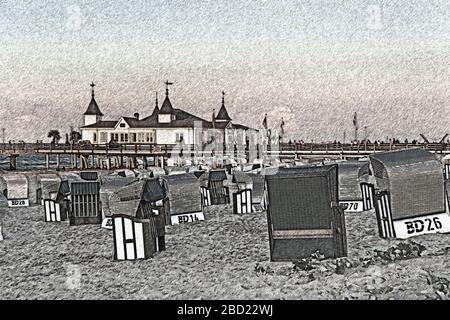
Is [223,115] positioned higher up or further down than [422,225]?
higher up

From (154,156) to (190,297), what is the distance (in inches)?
556

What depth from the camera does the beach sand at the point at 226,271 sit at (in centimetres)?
394

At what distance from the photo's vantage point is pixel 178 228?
6562 millimetres

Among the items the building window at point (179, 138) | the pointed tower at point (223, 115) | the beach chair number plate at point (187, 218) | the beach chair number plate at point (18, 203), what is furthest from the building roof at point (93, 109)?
the building window at point (179, 138)

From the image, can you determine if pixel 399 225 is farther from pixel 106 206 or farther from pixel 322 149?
pixel 322 149

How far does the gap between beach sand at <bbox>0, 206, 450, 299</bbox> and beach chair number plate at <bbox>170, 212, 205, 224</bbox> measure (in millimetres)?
834

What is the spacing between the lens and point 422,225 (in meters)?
5.01

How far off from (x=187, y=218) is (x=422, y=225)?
2.80 m

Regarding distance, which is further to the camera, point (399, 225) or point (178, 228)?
point (178, 228)

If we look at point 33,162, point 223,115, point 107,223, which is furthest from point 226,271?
point 33,162

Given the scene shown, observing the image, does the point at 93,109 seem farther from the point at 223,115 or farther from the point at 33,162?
the point at 33,162

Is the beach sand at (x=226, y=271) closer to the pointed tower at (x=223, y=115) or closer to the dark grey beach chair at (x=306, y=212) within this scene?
the dark grey beach chair at (x=306, y=212)

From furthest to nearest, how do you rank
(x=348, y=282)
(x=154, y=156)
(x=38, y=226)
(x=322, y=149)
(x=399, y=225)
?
(x=154, y=156), (x=322, y=149), (x=38, y=226), (x=399, y=225), (x=348, y=282)
